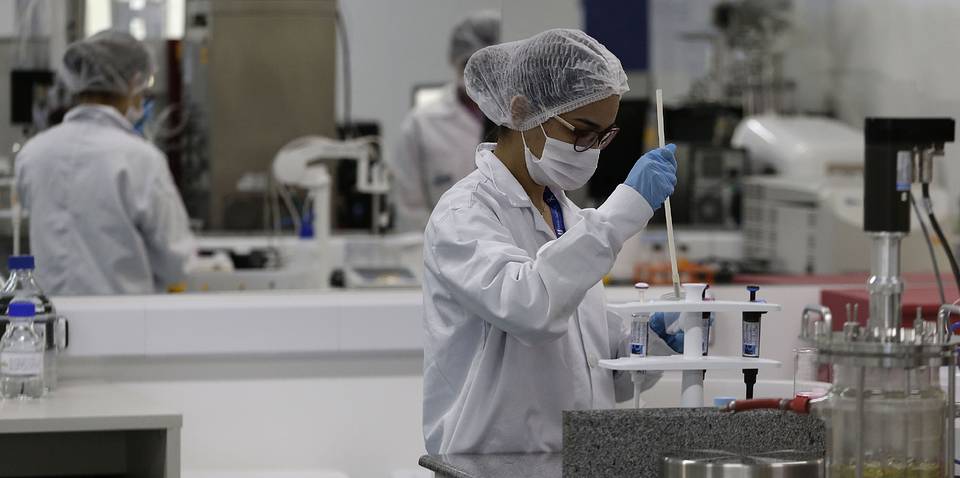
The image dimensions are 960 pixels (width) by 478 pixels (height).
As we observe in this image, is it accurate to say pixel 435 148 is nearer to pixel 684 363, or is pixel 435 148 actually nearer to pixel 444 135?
pixel 444 135

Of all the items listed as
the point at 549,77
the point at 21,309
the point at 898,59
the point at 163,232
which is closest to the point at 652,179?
the point at 549,77

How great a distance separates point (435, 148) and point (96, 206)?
141 centimetres

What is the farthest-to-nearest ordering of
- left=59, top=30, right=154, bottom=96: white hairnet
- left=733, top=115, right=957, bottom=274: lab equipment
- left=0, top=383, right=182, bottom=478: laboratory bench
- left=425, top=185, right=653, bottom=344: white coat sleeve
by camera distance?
left=733, top=115, right=957, bottom=274: lab equipment, left=59, top=30, right=154, bottom=96: white hairnet, left=0, top=383, right=182, bottom=478: laboratory bench, left=425, top=185, right=653, bottom=344: white coat sleeve

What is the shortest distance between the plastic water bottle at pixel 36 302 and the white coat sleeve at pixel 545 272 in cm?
133

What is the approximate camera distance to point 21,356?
2.64 metres

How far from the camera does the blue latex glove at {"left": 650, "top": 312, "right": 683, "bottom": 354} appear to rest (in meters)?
2.11

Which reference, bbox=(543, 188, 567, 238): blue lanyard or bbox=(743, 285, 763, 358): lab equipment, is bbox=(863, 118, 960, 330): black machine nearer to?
bbox=(743, 285, 763, 358): lab equipment

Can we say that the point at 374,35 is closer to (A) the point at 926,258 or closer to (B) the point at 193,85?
(B) the point at 193,85

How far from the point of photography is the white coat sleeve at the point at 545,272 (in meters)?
1.92

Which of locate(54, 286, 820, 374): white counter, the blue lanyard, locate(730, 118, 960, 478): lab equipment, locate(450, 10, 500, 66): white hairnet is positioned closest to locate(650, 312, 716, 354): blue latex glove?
the blue lanyard

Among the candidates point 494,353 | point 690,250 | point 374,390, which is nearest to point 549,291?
point 494,353

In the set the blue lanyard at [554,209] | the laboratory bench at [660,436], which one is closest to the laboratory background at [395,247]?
the laboratory bench at [660,436]

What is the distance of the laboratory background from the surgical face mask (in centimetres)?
20

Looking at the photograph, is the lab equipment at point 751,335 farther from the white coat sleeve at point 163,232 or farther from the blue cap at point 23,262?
the white coat sleeve at point 163,232
